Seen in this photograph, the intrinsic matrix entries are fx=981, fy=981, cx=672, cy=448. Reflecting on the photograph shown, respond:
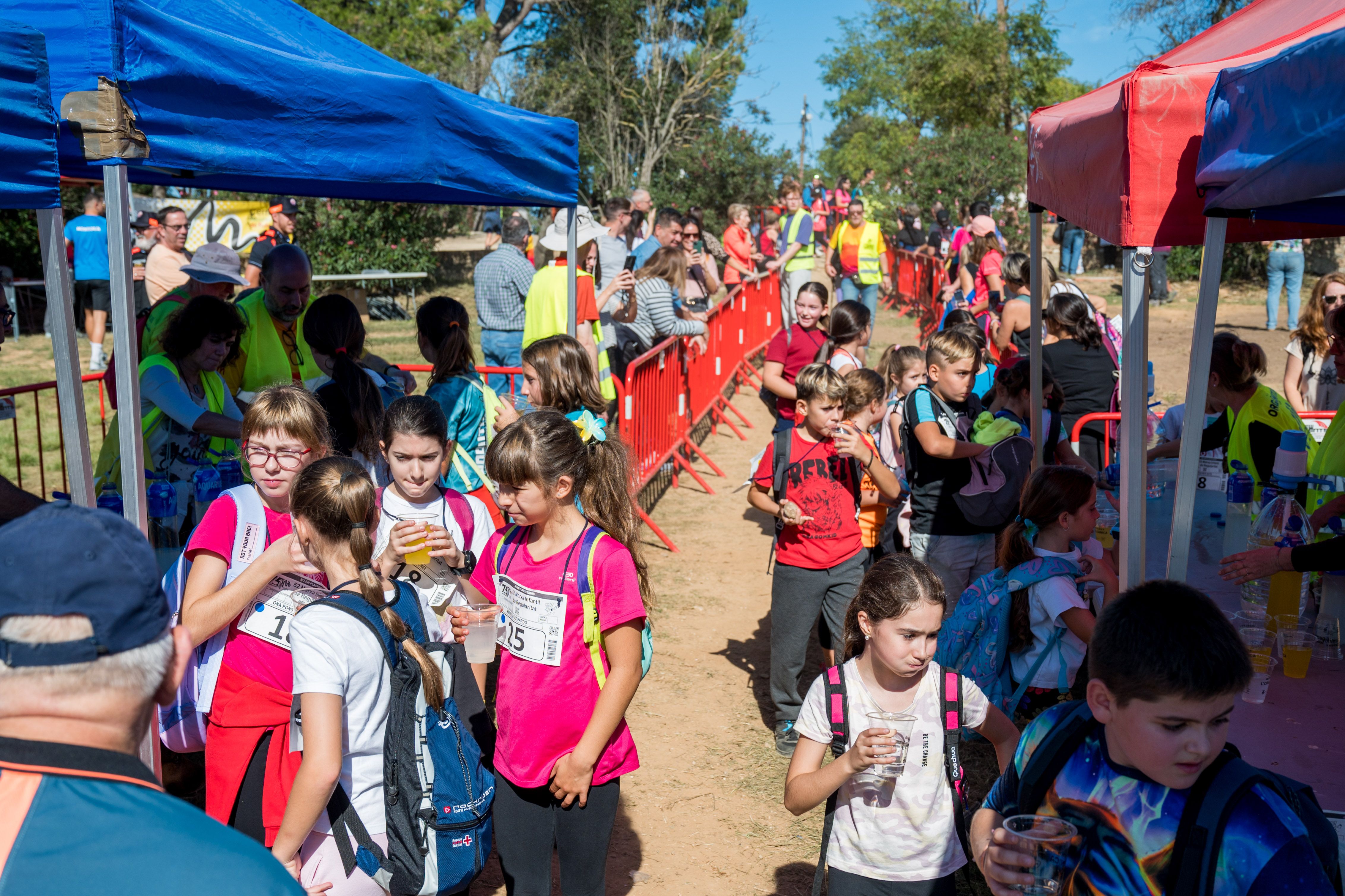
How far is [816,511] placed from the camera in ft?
14.7

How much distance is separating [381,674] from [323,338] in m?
2.61

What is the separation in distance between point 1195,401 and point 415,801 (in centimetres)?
227

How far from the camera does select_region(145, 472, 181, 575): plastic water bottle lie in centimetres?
409

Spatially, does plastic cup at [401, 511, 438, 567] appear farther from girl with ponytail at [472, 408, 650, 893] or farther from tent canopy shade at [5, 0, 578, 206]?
tent canopy shade at [5, 0, 578, 206]

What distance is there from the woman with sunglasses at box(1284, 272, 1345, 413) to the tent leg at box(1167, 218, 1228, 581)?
430 centimetres

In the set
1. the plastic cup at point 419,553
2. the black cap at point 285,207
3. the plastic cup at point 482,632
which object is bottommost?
the plastic cup at point 482,632

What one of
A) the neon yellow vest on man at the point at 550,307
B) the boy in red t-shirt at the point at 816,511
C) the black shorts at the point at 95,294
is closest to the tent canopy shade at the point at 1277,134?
the boy in red t-shirt at the point at 816,511

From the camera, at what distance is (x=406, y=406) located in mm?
3502

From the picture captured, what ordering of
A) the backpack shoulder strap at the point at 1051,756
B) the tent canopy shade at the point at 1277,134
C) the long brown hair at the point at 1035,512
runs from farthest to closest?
the long brown hair at the point at 1035,512
the tent canopy shade at the point at 1277,134
the backpack shoulder strap at the point at 1051,756

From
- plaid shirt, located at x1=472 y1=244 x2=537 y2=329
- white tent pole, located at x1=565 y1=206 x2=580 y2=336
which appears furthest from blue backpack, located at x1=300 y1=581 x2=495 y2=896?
plaid shirt, located at x1=472 y1=244 x2=537 y2=329

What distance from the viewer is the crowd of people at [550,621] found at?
1260mm

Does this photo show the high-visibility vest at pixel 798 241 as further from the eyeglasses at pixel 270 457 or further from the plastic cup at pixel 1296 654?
the eyeglasses at pixel 270 457

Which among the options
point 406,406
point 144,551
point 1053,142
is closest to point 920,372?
point 1053,142

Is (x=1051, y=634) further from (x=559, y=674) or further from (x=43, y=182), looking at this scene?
(x=43, y=182)
